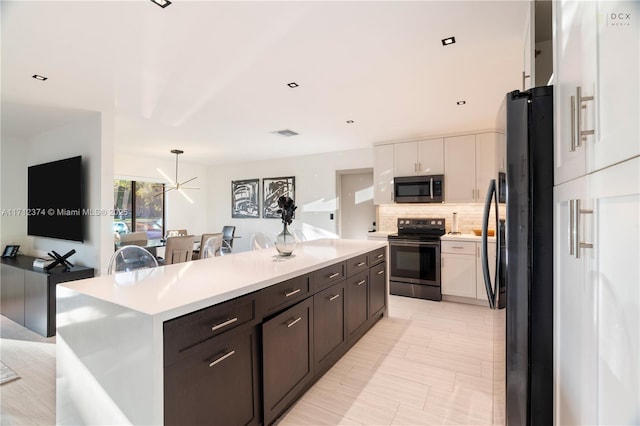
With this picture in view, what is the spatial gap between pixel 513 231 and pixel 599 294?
1.70 ft

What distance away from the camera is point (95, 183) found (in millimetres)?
3600

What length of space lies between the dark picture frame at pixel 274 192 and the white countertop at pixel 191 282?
4.20m

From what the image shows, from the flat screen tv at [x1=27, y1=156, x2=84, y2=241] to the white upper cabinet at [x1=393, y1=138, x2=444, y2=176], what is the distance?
4.34 m

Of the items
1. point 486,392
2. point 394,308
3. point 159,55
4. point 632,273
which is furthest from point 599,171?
point 394,308

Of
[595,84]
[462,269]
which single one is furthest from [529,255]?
[462,269]

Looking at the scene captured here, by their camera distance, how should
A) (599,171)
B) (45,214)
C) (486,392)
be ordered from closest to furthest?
(599,171)
(486,392)
(45,214)

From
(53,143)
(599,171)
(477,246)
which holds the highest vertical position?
(53,143)

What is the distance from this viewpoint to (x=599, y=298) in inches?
31.4

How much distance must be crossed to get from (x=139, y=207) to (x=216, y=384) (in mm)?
6172

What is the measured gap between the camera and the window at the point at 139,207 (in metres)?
6.19

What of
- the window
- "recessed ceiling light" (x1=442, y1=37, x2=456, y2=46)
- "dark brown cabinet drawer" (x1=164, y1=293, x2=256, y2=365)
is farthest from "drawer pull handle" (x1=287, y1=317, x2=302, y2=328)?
the window

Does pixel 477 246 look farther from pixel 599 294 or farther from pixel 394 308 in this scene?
pixel 599 294

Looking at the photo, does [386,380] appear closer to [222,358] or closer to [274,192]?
[222,358]

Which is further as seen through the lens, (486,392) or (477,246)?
(477,246)
